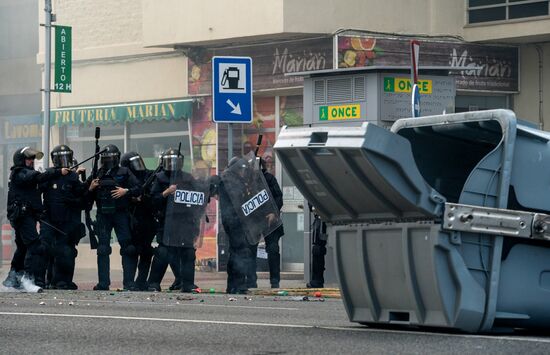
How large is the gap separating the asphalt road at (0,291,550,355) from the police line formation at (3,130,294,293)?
3414 mm

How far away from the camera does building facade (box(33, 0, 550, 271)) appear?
24625 mm

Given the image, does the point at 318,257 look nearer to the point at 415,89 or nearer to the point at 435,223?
the point at 415,89

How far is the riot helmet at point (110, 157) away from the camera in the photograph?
1930 centimetres

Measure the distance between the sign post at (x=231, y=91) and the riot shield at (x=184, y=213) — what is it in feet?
2.19

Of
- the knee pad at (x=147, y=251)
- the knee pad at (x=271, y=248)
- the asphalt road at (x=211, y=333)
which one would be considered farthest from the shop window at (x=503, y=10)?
the asphalt road at (x=211, y=333)

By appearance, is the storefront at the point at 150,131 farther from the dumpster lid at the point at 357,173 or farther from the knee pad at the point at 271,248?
the dumpster lid at the point at 357,173

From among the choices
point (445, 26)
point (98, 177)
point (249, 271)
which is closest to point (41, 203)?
point (98, 177)

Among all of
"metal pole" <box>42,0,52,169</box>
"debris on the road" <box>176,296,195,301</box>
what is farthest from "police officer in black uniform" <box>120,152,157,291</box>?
"metal pole" <box>42,0,52,169</box>

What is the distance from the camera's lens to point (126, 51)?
93.6 ft

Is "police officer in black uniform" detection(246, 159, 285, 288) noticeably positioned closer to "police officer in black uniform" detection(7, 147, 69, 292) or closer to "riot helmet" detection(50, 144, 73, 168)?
"riot helmet" detection(50, 144, 73, 168)

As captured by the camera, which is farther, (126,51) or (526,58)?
(126,51)

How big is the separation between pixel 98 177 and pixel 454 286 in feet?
31.6

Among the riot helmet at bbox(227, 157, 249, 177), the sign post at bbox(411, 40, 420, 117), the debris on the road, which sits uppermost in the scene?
the sign post at bbox(411, 40, 420, 117)

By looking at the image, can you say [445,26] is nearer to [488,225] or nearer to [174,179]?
[174,179]
